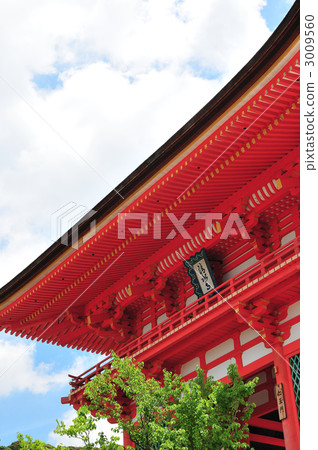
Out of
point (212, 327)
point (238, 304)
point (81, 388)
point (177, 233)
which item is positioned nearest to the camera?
point (238, 304)

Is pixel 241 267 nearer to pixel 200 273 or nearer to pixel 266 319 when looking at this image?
pixel 200 273

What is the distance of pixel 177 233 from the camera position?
18.1 meters

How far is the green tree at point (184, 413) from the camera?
12203 millimetres

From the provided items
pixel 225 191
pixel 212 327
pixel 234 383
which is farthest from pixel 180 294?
pixel 234 383

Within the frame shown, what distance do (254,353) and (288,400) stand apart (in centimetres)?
181

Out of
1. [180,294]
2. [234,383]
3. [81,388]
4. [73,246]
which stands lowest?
[234,383]

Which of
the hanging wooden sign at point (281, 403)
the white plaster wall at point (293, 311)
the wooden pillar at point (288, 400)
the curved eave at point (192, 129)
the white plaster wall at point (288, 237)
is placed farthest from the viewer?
the white plaster wall at point (288, 237)

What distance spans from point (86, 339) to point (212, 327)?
8395mm

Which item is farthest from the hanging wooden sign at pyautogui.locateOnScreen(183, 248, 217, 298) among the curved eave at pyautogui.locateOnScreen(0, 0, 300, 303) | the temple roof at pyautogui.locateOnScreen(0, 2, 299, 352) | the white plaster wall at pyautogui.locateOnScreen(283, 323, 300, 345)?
the white plaster wall at pyautogui.locateOnScreen(283, 323, 300, 345)

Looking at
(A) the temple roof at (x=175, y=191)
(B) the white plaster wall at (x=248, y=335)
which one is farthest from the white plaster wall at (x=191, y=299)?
(B) the white plaster wall at (x=248, y=335)

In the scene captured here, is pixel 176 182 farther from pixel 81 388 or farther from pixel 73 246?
pixel 81 388

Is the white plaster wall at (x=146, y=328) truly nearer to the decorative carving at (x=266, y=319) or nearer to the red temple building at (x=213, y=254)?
the red temple building at (x=213, y=254)

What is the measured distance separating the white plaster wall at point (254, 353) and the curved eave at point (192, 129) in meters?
5.14

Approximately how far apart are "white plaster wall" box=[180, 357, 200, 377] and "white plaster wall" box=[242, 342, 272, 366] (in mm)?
1888
